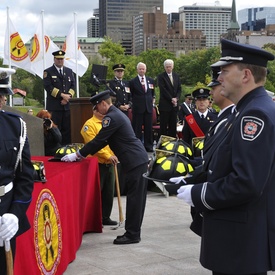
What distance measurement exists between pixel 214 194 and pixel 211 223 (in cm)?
22

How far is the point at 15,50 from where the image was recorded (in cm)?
2019

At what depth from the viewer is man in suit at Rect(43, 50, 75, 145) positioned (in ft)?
38.0

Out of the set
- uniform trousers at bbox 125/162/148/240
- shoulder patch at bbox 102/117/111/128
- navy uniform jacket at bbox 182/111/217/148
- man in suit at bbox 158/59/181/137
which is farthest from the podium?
man in suit at bbox 158/59/181/137

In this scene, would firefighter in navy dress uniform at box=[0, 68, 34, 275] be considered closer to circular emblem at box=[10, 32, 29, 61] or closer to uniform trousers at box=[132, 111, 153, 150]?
uniform trousers at box=[132, 111, 153, 150]

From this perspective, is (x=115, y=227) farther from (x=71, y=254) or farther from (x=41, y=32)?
(x=41, y=32)

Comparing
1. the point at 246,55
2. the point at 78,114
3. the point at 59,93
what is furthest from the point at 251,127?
A: the point at 59,93

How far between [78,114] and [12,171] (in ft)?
23.2

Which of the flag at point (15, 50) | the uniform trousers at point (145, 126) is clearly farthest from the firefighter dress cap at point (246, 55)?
the flag at point (15, 50)

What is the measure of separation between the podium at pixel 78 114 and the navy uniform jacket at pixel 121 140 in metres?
3.08

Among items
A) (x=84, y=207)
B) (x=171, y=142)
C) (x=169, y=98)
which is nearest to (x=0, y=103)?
(x=171, y=142)

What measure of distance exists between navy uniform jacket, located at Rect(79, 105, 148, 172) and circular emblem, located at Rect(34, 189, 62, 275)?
5.90 feet

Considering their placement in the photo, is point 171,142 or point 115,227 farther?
point 115,227

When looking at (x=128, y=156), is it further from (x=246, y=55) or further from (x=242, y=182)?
(x=242, y=182)

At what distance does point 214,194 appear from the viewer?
2.93m
